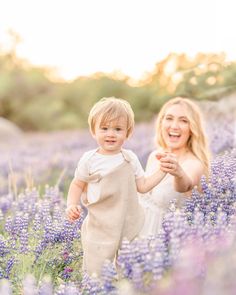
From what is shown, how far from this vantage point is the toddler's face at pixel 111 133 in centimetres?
332

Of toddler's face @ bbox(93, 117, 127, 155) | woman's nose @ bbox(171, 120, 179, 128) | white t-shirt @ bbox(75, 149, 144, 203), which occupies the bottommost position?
white t-shirt @ bbox(75, 149, 144, 203)

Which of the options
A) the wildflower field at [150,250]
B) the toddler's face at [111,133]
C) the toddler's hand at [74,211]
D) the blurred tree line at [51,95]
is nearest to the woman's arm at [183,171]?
the wildflower field at [150,250]

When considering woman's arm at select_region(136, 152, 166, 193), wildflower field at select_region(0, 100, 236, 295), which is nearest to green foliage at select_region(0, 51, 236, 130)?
wildflower field at select_region(0, 100, 236, 295)

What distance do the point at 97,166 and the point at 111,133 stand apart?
0.19 m

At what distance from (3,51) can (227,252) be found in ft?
68.4

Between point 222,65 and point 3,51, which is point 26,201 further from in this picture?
point 3,51

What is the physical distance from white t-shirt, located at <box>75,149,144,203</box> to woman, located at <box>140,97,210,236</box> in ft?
1.70

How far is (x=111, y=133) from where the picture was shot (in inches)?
131

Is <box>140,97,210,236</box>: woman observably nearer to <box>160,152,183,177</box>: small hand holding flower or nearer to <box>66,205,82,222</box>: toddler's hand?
<box>160,152,183,177</box>: small hand holding flower

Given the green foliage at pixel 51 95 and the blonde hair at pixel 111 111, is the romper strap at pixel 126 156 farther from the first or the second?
the green foliage at pixel 51 95

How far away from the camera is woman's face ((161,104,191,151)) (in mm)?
4195

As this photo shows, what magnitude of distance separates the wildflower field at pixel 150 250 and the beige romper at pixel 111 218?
0.57 feet

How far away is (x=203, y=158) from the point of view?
413cm

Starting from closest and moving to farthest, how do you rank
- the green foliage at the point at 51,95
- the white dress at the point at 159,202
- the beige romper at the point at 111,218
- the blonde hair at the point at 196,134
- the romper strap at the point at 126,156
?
the beige romper at the point at 111,218 < the romper strap at the point at 126,156 < the white dress at the point at 159,202 < the blonde hair at the point at 196,134 < the green foliage at the point at 51,95
